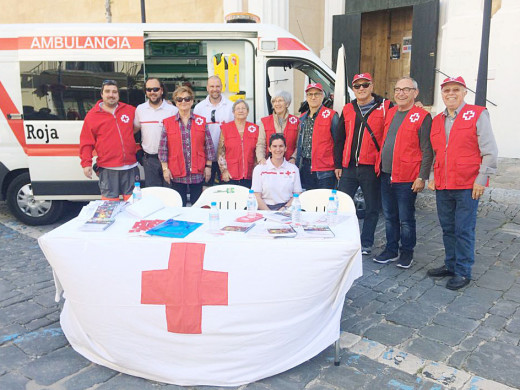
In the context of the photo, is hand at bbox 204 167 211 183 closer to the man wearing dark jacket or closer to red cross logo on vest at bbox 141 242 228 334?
the man wearing dark jacket

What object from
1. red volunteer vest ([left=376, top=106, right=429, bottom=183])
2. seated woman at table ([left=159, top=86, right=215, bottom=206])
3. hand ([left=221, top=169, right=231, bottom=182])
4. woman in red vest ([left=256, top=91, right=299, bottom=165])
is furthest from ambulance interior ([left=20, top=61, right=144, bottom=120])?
red volunteer vest ([left=376, top=106, right=429, bottom=183])

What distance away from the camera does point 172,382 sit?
2775mm

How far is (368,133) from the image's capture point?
15.1 ft

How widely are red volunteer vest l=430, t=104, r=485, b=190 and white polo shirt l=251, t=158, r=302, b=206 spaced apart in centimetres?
128

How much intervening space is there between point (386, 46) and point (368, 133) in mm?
8833

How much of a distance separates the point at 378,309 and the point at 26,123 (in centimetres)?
450

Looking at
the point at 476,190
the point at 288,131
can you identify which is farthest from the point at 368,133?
the point at 476,190

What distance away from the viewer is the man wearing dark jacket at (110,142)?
4922 mm

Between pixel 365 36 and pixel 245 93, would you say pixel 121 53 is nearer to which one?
pixel 245 93

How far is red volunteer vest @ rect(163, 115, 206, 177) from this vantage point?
4.90 meters

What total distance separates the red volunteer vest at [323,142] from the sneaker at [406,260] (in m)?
1.16

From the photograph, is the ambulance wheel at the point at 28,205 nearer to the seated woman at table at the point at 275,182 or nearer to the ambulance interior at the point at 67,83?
the ambulance interior at the point at 67,83

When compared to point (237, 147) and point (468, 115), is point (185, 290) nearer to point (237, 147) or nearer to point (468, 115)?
point (237, 147)

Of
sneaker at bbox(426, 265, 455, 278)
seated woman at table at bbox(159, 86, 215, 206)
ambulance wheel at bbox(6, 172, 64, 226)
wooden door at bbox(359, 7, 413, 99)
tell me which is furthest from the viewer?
wooden door at bbox(359, 7, 413, 99)
